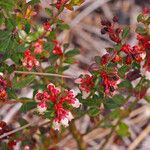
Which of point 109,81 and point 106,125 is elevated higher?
point 109,81

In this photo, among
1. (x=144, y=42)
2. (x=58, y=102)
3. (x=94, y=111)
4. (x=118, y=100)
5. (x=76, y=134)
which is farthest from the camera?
(x=76, y=134)

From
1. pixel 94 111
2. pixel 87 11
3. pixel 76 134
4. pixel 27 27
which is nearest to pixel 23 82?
pixel 27 27

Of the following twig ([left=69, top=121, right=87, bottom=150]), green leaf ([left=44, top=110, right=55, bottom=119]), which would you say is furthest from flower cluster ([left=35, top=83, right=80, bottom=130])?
twig ([left=69, top=121, right=87, bottom=150])

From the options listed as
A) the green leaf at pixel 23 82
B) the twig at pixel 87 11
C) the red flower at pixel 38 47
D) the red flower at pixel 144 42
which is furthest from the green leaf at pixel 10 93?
the twig at pixel 87 11

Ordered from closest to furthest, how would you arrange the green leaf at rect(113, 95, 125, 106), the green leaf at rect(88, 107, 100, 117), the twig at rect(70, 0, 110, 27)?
the green leaf at rect(88, 107, 100, 117), the green leaf at rect(113, 95, 125, 106), the twig at rect(70, 0, 110, 27)

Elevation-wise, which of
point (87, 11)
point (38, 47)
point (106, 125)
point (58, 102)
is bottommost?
point (106, 125)

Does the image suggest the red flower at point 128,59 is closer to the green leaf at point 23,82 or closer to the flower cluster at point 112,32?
the flower cluster at point 112,32

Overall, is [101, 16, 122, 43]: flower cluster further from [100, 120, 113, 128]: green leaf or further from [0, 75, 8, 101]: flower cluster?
[100, 120, 113, 128]: green leaf

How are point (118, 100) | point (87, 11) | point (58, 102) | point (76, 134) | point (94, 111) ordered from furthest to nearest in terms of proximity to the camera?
point (87, 11)
point (76, 134)
point (118, 100)
point (94, 111)
point (58, 102)

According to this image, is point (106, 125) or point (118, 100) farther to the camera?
point (106, 125)

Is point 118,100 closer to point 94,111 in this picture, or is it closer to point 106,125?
point 94,111
